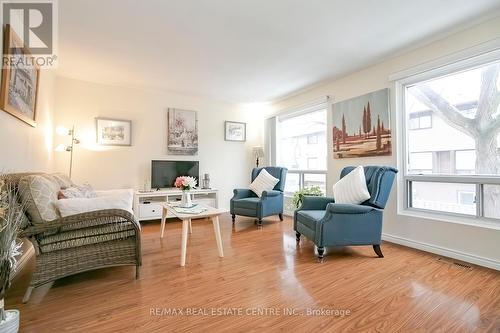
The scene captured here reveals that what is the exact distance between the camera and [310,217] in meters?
2.71

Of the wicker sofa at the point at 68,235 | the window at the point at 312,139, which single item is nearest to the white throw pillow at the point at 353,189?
the window at the point at 312,139

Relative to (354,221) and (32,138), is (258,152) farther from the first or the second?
(32,138)

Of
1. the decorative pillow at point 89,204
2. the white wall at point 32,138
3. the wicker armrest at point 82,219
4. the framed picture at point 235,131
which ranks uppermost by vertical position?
the framed picture at point 235,131

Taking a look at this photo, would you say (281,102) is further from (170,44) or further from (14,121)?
(14,121)

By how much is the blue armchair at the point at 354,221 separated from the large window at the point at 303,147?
1623mm

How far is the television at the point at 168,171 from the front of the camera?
450 centimetres

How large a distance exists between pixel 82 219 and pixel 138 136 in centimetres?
286

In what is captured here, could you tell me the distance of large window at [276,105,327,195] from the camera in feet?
14.5

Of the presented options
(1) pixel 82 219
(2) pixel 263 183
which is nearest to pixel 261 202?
(2) pixel 263 183

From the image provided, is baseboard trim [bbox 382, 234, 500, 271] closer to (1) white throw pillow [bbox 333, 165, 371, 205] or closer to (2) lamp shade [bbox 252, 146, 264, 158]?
(1) white throw pillow [bbox 333, 165, 371, 205]

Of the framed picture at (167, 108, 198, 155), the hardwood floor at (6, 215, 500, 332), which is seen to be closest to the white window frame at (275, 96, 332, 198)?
the framed picture at (167, 108, 198, 155)

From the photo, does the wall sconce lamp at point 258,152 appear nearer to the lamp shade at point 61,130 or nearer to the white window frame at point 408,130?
the white window frame at point 408,130

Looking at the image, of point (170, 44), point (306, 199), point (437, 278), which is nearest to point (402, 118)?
point (306, 199)

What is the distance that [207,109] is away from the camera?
16.9ft
